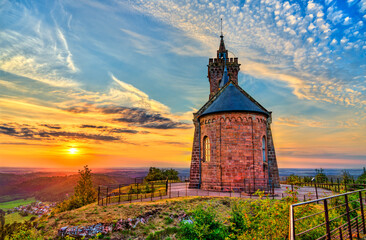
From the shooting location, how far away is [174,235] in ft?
43.9

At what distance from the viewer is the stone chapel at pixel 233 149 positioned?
67.6ft

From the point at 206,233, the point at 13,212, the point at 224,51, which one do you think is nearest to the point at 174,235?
the point at 206,233

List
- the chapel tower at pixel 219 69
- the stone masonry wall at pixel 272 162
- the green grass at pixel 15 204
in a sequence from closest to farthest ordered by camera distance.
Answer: the stone masonry wall at pixel 272 162 < the chapel tower at pixel 219 69 < the green grass at pixel 15 204

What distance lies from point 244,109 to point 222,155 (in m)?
5.01

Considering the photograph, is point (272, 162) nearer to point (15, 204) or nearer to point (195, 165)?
point (195, 165)

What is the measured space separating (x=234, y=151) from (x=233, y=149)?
213 mm

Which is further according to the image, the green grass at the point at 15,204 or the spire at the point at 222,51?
the green grass at the point at 15,204

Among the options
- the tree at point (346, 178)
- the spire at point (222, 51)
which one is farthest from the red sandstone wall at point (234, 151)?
the spire at point (222, 51)

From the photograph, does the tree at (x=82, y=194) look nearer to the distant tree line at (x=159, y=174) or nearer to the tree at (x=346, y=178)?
the distant tree line at (x=159, y=174)

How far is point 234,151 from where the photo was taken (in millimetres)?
21047

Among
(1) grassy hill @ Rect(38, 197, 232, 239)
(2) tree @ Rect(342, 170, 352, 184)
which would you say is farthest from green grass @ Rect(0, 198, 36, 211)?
(2) tree @ Rect(342, 170, 352, 184)

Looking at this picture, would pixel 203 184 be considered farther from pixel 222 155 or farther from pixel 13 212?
pixel 13 212

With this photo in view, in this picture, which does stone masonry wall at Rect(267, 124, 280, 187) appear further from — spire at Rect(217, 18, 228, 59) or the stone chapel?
spire at Rect(217, 18, 228, 59)

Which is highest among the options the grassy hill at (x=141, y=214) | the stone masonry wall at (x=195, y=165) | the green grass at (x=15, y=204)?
the stone masonry wall at (x=195, y=165)
